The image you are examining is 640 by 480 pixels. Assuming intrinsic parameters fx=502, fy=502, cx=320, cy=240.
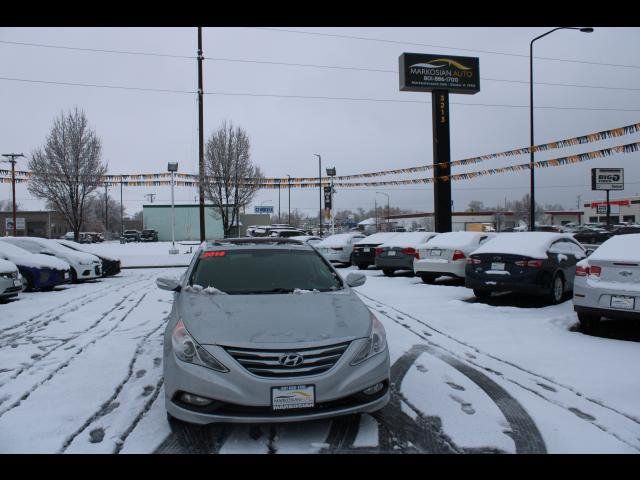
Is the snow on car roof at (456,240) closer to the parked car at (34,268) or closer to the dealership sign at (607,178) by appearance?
the parked car at (34,268)

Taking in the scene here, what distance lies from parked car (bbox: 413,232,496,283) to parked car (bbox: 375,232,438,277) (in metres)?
1.77

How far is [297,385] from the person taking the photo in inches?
138

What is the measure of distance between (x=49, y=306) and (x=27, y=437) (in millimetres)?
7501

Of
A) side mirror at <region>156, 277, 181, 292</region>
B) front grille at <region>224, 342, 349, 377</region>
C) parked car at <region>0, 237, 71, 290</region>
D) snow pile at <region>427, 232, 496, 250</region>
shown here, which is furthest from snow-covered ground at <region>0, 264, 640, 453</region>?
parked car at <region>0, 237, 71, 290</region>

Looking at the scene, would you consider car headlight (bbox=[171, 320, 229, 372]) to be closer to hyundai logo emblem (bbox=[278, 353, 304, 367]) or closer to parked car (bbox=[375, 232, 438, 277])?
hyundai logo emblem (bbox=[278, 353, 304, 367])

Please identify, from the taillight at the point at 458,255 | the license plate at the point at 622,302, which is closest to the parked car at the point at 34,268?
the taillight at the point at 458,255

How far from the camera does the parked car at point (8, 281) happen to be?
10359 millimetres

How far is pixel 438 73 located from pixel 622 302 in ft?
75.0

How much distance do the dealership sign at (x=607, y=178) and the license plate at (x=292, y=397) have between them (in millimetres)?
38510

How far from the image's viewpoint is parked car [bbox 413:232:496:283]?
41.7 feet

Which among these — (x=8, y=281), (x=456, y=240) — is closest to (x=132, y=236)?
(x=8, y=281)
